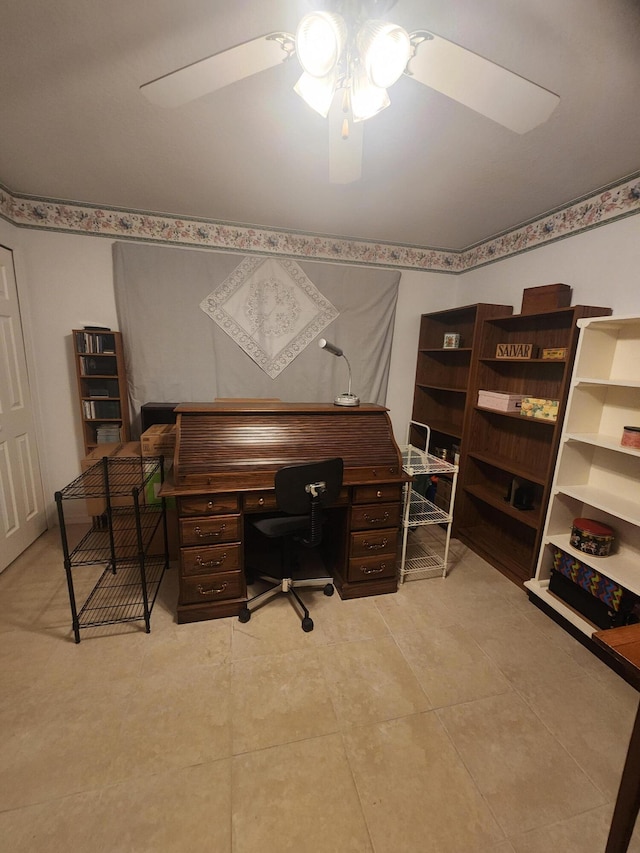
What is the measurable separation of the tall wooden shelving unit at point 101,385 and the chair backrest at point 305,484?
174 centimetres

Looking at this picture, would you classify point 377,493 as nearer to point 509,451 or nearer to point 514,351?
point 509,451

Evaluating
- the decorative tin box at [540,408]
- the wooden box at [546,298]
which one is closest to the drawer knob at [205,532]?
the decorative tin box at [540,408]

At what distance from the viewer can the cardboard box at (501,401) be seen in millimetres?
2443

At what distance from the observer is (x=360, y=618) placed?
1.99 m

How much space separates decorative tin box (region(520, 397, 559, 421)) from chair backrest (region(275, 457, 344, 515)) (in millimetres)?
1347

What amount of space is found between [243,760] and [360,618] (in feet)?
2.91

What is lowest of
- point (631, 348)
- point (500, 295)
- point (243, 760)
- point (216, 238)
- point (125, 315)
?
point (243, 760)

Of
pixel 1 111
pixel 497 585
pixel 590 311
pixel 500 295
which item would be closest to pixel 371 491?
pixel 497 585

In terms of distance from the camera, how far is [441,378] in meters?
3.32

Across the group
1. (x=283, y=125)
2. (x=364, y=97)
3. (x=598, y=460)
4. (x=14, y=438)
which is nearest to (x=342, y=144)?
(x=364, y=97)

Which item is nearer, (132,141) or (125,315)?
(132,141)

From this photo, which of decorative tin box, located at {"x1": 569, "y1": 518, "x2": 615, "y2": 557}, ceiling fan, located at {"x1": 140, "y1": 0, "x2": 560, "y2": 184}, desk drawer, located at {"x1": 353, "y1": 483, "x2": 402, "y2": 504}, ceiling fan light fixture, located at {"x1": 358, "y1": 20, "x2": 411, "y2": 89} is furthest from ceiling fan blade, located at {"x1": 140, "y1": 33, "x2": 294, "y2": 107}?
decorative tin box, located at {"x1": 569, "y1": 518, "x2": 615, "y2": 557}

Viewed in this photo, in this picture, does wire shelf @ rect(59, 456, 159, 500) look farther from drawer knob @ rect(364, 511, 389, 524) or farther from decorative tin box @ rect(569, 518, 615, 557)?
decorative tin box @ rect(569, 518, 615, 557)

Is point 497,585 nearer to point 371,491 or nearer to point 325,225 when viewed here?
point 371,491
